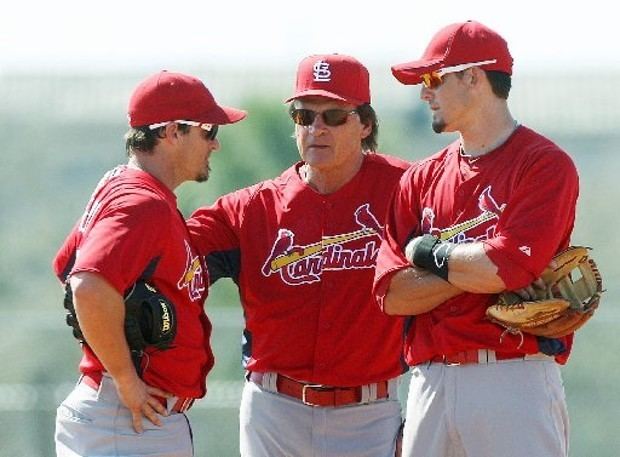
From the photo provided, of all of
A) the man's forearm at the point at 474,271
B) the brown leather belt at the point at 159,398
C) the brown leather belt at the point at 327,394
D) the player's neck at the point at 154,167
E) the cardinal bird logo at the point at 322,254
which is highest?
the player's neck at the point at 154,167

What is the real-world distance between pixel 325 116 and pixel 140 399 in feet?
5.07

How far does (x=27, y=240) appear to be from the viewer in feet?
46.0

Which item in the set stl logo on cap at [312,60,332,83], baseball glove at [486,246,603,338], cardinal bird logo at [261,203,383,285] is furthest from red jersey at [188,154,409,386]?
baseball glove at [486,246,603,338]

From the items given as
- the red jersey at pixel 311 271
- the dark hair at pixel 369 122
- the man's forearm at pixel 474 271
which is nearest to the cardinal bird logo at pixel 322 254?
the red jersey at pixel 311 271

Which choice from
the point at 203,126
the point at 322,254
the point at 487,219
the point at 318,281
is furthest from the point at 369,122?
the point at 487,219

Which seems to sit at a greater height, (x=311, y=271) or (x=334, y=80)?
(x=334, y=80)

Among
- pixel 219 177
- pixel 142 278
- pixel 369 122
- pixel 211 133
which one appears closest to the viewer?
pixel 142 278

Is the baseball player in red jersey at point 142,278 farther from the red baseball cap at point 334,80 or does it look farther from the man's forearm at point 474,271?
the man's forearm at point 474,271

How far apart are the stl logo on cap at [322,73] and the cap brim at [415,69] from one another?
→ 0.68m

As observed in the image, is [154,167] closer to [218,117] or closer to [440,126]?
[218,117]

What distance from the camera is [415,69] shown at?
18.2 feet

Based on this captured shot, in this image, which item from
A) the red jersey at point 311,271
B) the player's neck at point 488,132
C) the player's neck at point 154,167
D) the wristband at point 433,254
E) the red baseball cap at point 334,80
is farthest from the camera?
the red baseball cap at point 334,80

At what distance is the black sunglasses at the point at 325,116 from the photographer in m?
6.29

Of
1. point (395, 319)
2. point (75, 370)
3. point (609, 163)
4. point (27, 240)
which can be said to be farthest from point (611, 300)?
point (395, 319)
